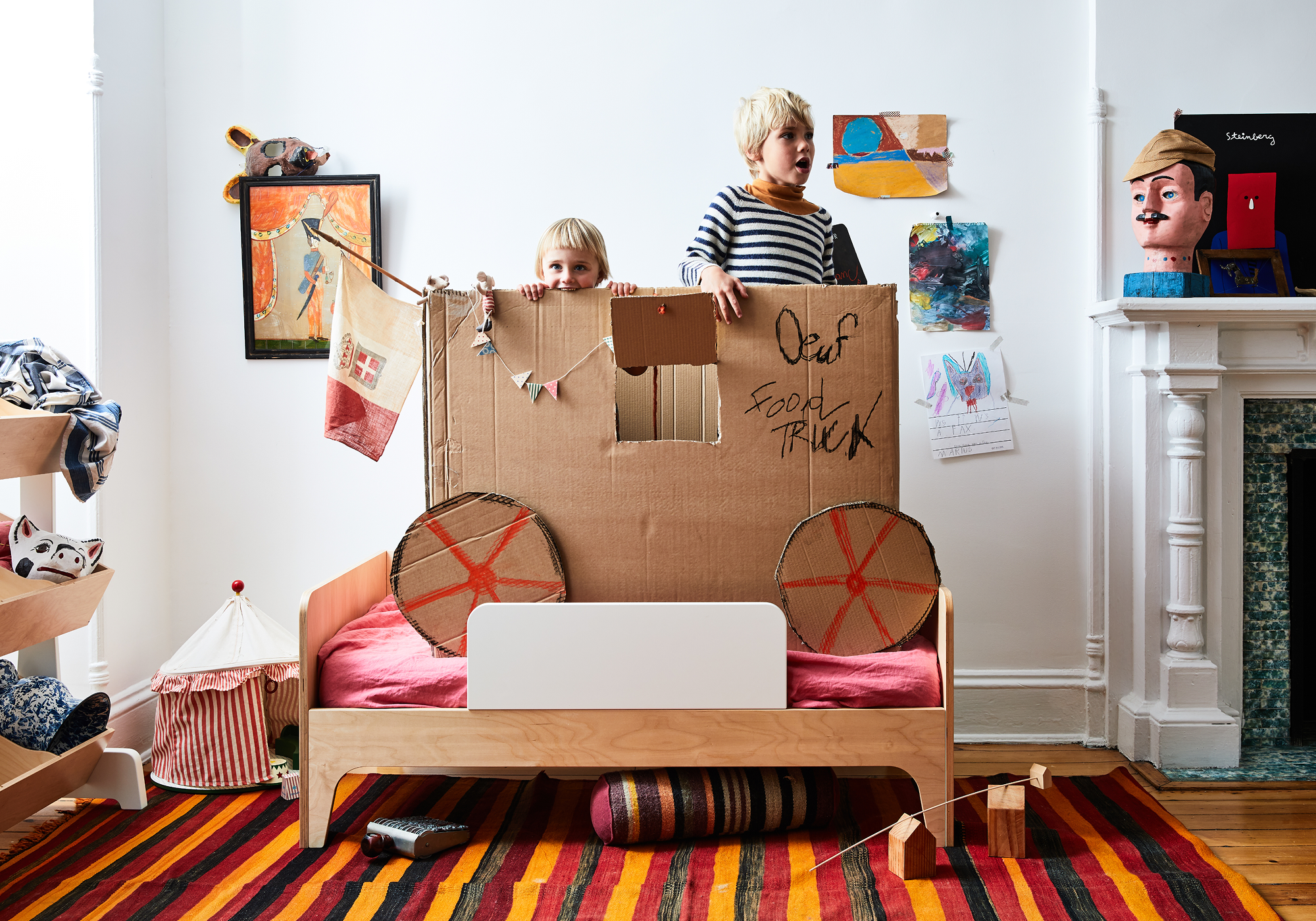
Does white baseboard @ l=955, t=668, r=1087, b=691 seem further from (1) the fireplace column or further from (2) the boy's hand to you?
(2) the boy's hand

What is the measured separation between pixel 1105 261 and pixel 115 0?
234 centimetres

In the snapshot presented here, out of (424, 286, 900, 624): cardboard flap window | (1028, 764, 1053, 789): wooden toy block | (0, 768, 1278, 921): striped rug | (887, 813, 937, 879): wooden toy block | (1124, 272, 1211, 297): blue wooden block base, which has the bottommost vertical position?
(0, 768, 1278, 921): striped rug

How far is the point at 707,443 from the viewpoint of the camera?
5.24 feet

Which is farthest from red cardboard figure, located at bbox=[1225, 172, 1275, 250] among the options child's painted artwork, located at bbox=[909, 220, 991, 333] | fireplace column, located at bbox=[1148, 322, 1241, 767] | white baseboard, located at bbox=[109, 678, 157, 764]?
white baseboard, located at bbox=[109, 678, 157, 764]

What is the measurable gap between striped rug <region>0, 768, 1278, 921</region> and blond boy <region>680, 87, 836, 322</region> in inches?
40.8

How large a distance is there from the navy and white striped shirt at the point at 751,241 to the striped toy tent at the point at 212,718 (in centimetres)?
123

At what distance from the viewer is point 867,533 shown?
156 cm

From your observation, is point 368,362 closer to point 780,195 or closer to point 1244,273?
point 780,195

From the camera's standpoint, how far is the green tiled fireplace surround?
2.14 metres

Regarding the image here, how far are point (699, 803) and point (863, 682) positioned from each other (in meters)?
0.35

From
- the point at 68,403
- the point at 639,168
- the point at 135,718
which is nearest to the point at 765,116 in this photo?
the point at 639,168

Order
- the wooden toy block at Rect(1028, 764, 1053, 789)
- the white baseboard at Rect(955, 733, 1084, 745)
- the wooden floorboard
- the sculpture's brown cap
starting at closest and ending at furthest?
1. the wooden floorboard
2. the wooden toy block at Rect(1028, 764, 1053, 789)
3. the sculpture's brown cap
4. the white baseboard at Rect(955, 733, 1084, 745)

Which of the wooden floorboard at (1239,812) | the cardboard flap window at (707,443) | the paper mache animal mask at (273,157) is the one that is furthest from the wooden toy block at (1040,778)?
the paper mache animal mask at (273,157)

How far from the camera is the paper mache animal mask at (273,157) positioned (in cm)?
217
